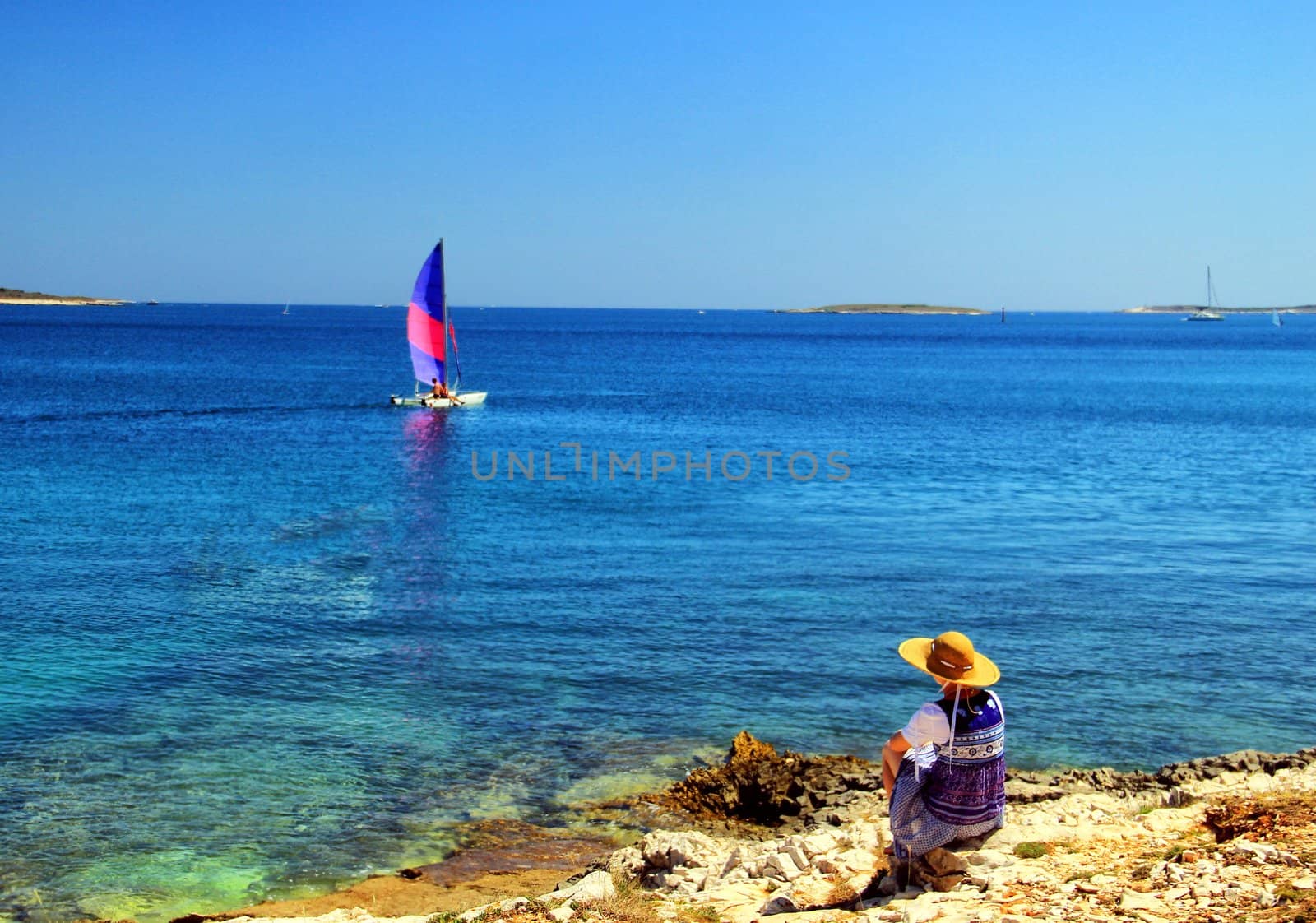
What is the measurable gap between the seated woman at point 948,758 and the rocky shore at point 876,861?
27 centimetres

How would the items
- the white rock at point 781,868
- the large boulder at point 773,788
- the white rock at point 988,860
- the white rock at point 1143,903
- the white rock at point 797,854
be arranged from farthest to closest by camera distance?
1. the large boulder at point 773,788
2. the white rock at point 797,854
3. the white rock at point 781,868
4. the white rock at point 988,860
5. the white rock at point 1143,903

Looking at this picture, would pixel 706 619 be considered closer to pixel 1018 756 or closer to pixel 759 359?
pixel 1018 756

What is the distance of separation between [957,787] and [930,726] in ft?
1.72

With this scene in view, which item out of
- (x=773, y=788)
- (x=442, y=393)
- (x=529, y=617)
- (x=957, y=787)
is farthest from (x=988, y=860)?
(x=442, y=393)

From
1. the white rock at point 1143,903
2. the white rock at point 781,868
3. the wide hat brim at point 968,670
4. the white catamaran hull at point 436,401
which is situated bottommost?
the white rock at point 781,868

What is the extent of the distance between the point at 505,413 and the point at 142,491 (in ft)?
84.4

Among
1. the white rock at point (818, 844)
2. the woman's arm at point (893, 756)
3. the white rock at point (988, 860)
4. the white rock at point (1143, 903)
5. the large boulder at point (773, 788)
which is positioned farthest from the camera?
the large boulder at point (773, 788)

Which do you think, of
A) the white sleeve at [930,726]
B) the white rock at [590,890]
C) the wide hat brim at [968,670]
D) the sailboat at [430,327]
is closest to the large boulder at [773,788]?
the white rock at [590,890]

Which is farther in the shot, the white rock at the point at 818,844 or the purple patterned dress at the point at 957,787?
the white rock at the point at 818,844

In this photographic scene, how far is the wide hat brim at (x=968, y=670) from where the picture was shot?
7.00m

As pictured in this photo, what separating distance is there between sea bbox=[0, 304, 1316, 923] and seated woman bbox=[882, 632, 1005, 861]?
5760mm

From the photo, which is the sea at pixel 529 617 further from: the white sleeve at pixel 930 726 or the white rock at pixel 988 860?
the white sleeve at pixel 930 726

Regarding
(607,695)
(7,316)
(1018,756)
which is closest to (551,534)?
(607,695)

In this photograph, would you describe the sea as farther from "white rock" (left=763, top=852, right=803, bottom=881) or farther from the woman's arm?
the woman's arm
